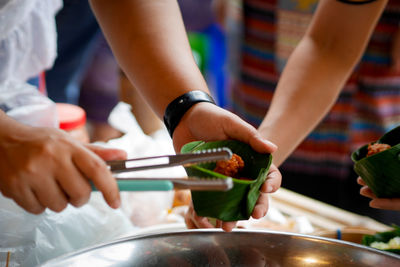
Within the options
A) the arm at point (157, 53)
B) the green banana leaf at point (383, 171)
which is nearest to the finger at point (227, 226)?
the arm at point (157, 53)

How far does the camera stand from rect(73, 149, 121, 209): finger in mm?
590

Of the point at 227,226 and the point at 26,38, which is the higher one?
the point at 26,38

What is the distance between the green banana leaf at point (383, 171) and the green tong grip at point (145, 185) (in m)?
0.49

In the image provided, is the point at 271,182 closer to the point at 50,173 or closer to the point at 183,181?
the point at 183,181

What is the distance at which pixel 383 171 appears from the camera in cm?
89

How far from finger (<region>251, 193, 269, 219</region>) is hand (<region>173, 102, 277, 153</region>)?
0.28 ft

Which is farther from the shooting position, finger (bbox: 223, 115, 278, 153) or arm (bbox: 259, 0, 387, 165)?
arm (bbox: 259, 0, 387, 165)

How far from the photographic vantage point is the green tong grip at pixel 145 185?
60 cm

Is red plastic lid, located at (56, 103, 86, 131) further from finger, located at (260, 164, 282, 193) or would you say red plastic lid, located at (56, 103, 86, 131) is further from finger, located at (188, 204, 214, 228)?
finger, located at (260, 164, 282, 193)

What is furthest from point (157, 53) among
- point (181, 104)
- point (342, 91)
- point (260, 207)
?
point (342, 91)

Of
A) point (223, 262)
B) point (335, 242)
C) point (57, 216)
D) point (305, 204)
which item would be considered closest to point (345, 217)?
point (305, 204)

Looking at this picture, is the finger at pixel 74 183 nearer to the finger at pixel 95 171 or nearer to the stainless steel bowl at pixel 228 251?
the finger at pixel 95 171

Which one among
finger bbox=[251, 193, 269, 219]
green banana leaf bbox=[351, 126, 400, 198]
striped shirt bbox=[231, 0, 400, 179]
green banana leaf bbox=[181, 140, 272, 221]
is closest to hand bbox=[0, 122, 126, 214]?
green banana leaf bbox=[181, 140, 272, 221]

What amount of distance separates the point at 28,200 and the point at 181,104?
0.47 m
